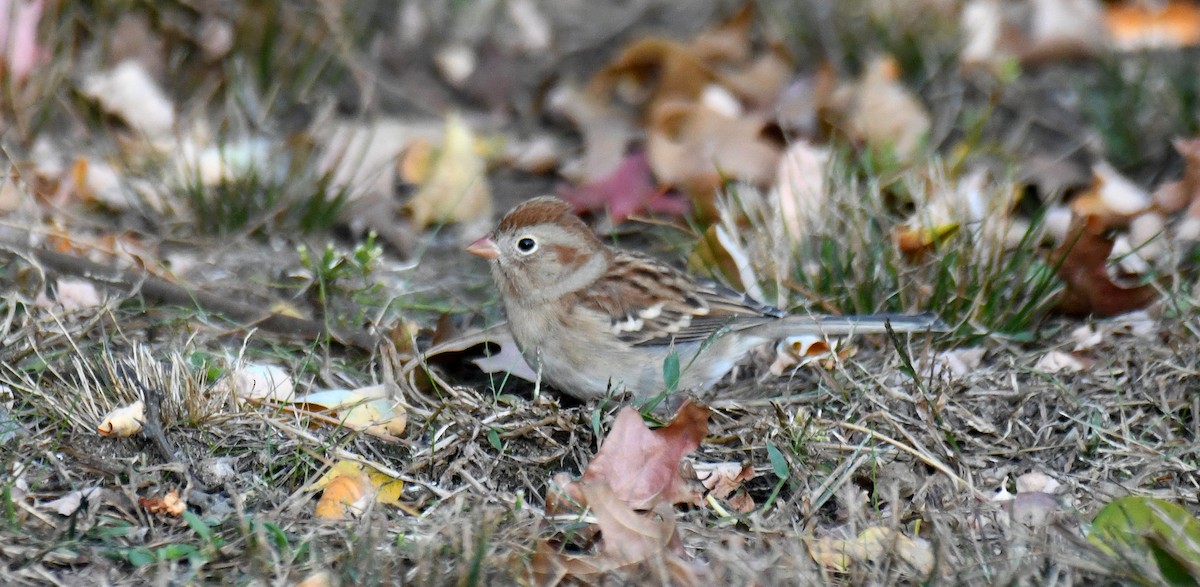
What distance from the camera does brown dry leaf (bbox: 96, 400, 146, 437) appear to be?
296 centimetres

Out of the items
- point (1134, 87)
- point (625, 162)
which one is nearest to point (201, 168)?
point (625, 162)

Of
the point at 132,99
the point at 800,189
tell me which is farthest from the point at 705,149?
the point at 132,99

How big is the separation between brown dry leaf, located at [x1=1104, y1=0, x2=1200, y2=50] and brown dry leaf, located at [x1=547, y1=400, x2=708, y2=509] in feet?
11.1

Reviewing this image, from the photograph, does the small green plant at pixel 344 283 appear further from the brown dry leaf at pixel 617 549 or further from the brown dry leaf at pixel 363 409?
the brown dry leaf at pixel 617 549

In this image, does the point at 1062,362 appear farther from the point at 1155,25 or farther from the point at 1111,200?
the point at 1155,25

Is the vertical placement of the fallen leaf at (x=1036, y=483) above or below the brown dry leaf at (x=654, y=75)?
below

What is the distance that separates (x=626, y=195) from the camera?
464 centimetres

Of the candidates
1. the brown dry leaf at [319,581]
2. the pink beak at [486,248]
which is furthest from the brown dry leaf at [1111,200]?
the brown dry leaf at [319,581]

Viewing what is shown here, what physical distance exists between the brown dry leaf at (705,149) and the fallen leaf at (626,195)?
0.17 ft

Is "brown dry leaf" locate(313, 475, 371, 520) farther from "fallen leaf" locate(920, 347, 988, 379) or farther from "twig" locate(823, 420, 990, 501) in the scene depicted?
"fallen leaf" locate(920, 347, 988, 379)

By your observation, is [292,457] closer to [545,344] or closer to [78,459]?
[78,459]

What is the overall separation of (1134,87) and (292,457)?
133 inches

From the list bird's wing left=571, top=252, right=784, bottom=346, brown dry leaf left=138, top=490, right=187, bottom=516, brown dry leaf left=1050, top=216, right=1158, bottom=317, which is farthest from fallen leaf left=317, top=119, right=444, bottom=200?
brown dry leaf left=1050, top=216, right=1158, bottom=317

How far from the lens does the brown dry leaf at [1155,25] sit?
17.9 feet
